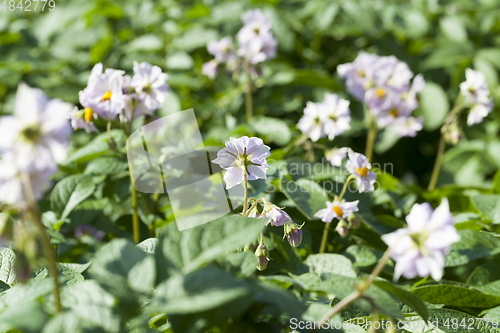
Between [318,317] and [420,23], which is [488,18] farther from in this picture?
[318,317]

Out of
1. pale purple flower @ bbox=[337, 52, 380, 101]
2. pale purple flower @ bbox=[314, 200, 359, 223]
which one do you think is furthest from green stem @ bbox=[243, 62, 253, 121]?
pale purple flower @ bbox=[314, 200, 359, 223]

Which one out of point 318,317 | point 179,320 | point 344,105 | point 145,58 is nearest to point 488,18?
point 344,105

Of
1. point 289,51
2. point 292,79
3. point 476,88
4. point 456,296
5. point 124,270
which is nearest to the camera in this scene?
point 124,270

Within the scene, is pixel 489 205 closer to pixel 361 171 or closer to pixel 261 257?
pixel 361 171

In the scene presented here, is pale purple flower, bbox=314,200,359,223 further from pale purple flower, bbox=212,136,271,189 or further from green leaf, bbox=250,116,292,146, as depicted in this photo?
green leaf, bbox=250,116,292,146

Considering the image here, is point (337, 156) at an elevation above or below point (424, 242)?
below

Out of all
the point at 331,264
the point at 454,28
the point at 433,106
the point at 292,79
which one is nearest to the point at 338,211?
the point at 331,264

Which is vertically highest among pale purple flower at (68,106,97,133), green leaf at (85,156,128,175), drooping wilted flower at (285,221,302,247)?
pale purple flower at (68,106,97,133)
